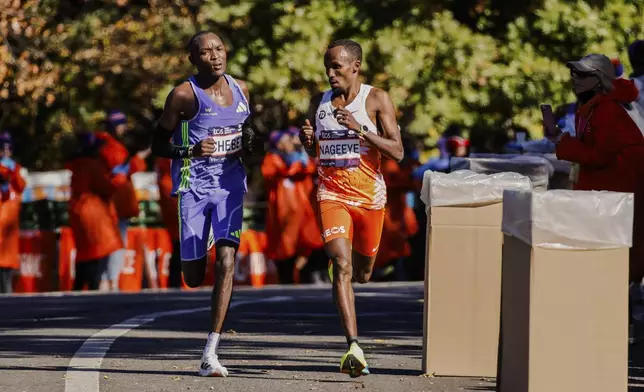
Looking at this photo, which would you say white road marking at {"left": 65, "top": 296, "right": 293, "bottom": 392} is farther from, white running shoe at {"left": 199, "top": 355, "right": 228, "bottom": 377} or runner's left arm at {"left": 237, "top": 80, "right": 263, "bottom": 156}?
runner's left arm at {"left": 237, "top": 80, "right": 263, "bottom": 156}

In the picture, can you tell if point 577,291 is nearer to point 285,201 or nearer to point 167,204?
point 167,204

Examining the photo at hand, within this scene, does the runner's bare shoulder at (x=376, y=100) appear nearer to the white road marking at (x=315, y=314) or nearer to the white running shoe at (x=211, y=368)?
the white running shoe at (x=211, y=368)

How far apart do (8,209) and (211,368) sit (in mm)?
11408

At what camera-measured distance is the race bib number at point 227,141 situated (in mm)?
10773

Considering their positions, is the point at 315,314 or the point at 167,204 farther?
the point at 167,204

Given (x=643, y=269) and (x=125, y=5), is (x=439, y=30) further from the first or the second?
(x=643, y=269)

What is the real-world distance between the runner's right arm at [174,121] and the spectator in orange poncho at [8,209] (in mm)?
9900

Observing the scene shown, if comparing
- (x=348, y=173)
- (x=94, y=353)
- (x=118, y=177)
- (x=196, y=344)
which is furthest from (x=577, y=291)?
(x=118, y=177)

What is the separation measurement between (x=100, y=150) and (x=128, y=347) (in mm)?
8554

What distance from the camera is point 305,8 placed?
28953 mm

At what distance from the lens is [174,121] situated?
10875mm

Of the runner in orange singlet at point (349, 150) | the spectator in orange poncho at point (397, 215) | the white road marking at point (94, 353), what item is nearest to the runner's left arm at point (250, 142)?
the runner in orange singlet at point (349, 150)

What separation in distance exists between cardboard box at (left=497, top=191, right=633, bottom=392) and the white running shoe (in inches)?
94.3

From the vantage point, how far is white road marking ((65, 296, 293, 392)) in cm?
966
